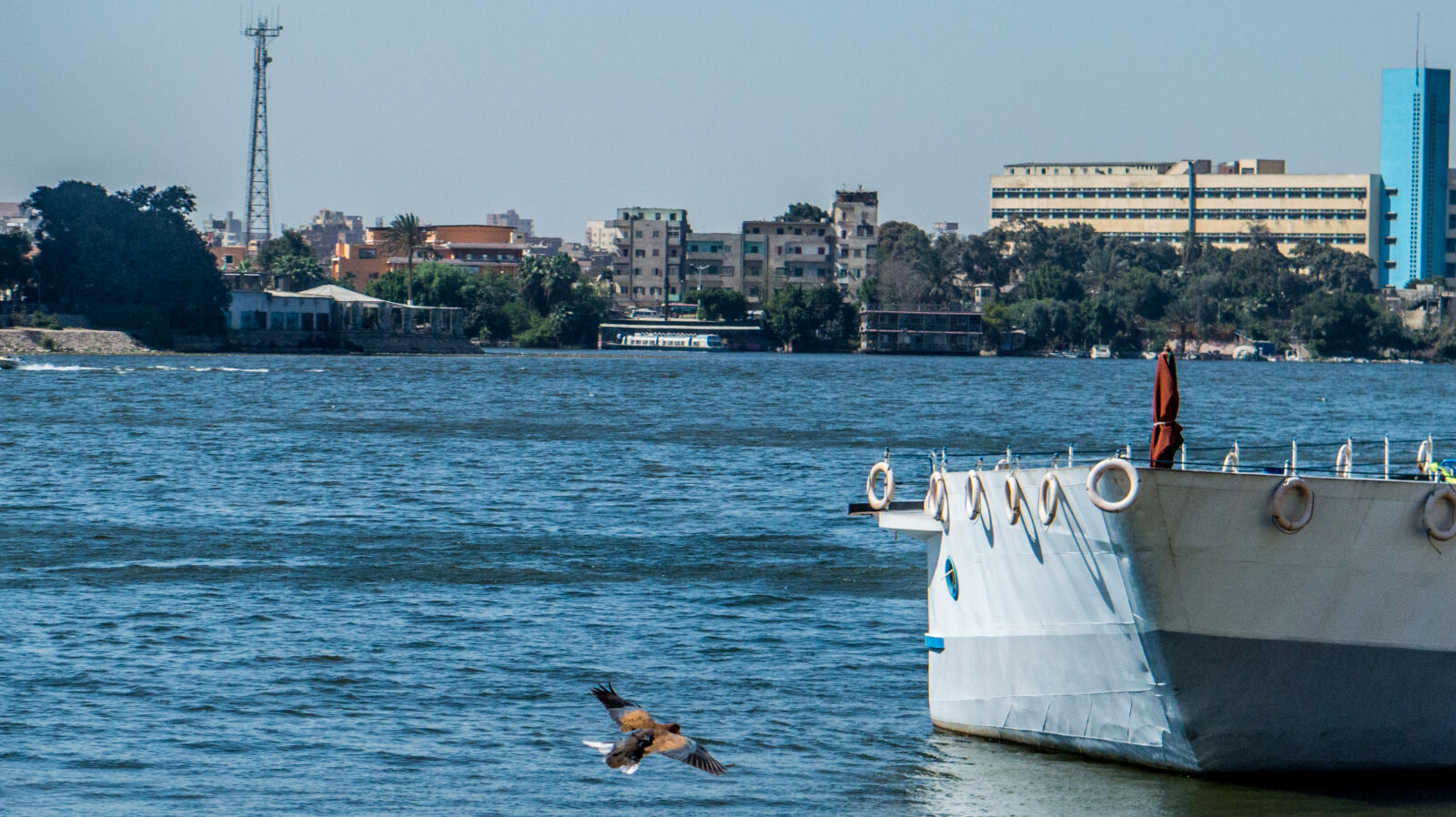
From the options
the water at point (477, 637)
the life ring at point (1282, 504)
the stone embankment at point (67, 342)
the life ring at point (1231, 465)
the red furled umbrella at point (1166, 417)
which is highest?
the stone embankment at point (67, 342)

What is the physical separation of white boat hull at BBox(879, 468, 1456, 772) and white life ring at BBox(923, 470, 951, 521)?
4.04 ft

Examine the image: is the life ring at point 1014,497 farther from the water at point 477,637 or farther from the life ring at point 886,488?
the life ring at point 886,488

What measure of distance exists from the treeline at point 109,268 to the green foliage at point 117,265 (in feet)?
0.26

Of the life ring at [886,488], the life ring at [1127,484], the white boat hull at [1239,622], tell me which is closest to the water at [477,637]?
the white boat hull at [1239,622]

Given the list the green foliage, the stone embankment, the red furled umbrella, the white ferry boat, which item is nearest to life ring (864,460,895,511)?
the white ferry boat

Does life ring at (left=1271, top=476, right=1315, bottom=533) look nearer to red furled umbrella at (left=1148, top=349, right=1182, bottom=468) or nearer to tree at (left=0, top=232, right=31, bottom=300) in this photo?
red furled umbrella at (left=1148, top=349, right=1182, bottom=468)

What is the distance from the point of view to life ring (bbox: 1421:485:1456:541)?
14094mm

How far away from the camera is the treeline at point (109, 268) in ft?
512

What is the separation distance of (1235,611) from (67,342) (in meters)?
152

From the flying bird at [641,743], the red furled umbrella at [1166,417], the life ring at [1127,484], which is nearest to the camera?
the flying bird at [641,743]

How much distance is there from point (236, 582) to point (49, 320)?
136408 millimetres

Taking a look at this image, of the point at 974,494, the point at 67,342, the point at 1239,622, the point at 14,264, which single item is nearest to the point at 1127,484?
the point at 1239,622

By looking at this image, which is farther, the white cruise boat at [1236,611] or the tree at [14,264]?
the tree at [14,264]

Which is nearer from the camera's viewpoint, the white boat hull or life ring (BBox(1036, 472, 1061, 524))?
the white boat hull
